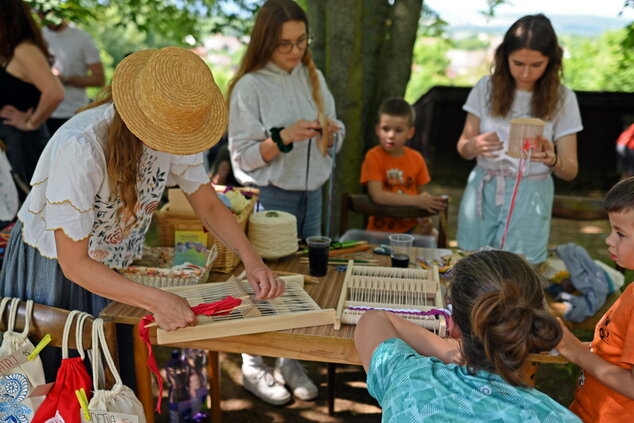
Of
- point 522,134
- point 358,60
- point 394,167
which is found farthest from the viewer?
point 358,60

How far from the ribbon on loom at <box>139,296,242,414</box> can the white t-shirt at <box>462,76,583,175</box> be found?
5.42 feet

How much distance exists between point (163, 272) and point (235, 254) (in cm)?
28

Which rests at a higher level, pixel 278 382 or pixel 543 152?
pixel 543 152

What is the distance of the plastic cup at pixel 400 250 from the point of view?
2.40m

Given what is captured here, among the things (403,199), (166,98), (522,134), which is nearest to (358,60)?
(403,199)

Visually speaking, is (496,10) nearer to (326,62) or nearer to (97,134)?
(326,62)

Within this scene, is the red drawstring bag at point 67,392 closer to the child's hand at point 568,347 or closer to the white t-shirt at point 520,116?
the child's hand at point 568,347

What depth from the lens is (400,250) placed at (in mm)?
2594

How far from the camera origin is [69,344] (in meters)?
1.71

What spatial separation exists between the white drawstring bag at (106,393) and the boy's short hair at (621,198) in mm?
1569

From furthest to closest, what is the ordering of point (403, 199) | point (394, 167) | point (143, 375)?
point (394, 167) → point (403, 199) → point (143, 375)

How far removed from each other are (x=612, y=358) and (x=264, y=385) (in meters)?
1.90

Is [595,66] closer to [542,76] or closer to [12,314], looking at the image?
[542,76]

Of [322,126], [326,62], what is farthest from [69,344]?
[326,62]
